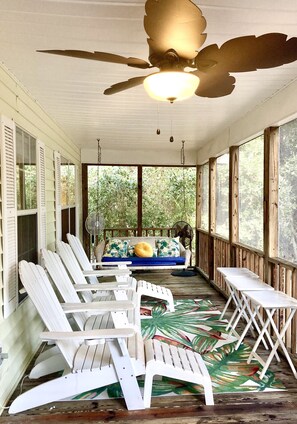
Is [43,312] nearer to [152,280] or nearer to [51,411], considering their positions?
[51,411]

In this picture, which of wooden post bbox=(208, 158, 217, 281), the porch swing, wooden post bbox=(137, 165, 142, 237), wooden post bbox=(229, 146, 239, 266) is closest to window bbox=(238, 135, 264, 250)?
wooden post bbox=(229, 146, 239, 266)

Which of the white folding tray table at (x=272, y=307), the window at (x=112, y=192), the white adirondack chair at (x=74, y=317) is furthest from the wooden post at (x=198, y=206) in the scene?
the white folding tray table at (x=272, y=307)

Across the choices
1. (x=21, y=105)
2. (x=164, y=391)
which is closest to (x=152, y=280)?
(x=164, y=391)

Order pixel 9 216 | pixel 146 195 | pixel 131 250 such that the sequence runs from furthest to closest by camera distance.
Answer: pixel 146 195, pixel 131 250, pixel 9 216

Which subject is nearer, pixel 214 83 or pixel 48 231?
pixel 214 83

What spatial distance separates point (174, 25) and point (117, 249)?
16.1ft

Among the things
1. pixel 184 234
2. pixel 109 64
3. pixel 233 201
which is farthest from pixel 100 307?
pixel 184 234

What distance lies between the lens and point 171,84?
158 cm

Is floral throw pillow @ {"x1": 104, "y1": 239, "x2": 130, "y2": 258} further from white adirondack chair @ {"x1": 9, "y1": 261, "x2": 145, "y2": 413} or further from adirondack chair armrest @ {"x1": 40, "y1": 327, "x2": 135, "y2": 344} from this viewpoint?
adirondack chair armrest @ {"x1": 40, "y1": 327, "x2": 135, "y2": 344}

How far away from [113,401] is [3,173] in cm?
199

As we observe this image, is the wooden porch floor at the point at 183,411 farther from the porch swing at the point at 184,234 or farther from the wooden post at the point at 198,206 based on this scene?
the wooden post at the point at 198,206

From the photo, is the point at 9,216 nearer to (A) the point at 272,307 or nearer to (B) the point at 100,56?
(B) the point at 100,56

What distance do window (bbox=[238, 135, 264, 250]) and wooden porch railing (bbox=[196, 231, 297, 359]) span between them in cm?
19

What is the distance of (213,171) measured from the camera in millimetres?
→ 5910
